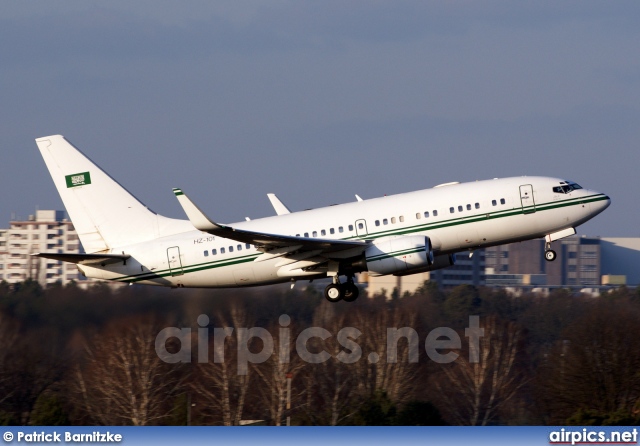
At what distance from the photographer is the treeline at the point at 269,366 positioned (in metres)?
59.2

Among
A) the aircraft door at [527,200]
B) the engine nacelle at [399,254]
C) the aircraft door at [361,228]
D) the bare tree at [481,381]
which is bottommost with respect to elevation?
the bare tree at [481,381]

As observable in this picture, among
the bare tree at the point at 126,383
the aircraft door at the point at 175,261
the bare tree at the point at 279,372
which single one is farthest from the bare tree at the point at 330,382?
the aircraft door at the point at 175,261

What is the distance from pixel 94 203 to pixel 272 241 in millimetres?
10024

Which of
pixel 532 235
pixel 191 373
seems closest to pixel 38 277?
pixel 191 373

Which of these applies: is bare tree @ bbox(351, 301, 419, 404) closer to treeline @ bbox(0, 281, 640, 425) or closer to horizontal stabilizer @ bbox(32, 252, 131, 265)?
treeline @ bbox(0, 281, 640, 425)

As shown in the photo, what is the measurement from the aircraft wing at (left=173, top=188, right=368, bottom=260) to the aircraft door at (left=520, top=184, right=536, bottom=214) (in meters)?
6.18

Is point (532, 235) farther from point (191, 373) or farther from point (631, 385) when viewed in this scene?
point (191, 373)

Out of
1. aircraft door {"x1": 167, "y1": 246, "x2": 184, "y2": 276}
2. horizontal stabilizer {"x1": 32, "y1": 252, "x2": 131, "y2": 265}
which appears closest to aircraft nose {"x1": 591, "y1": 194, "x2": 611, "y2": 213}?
aircraft door {"x1": 167, "y1": 246, "x2": 184, "y2": 276}

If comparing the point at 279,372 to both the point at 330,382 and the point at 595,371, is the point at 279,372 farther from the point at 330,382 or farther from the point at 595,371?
the point at 595,371

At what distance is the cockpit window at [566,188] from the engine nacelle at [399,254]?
18.2 feet

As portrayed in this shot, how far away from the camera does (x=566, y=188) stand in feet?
142

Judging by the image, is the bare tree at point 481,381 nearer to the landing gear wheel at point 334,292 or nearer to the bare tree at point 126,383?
the bare tree at point 126,383

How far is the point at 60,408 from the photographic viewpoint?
192 feet

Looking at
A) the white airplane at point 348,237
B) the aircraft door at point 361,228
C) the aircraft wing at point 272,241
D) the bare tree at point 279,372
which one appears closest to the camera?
the aircraft wing at point 272,241
